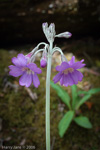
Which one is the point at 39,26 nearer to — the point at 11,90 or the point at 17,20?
the point at 17,20

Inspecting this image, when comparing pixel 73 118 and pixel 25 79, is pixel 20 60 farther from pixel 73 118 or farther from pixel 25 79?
pixel 73 118

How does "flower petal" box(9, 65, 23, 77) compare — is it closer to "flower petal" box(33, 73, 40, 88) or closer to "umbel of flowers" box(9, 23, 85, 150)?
"umbel of flowers" box(9, 23, 85, 150)

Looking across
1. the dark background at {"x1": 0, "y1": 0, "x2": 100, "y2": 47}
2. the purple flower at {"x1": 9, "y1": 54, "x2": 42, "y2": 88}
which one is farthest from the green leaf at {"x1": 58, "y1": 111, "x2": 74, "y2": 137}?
the dark background at {"x1": 0, "y1": 0, "x2": 100, "y2": 47}

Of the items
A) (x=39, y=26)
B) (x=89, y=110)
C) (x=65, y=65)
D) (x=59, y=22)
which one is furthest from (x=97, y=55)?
(x=65, y=65)

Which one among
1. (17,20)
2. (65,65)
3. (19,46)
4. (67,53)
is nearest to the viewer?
(65,65)

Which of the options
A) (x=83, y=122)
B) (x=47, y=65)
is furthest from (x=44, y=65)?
(x=83, y=122)

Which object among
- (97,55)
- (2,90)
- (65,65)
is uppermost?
(97,55)

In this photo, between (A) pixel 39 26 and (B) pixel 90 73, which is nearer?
(B) pixel 90 73
